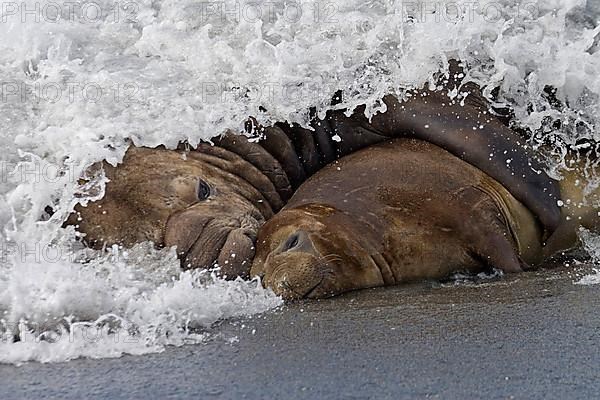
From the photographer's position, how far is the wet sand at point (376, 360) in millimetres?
3320

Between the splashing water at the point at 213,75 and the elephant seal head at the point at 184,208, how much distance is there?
0.36ft

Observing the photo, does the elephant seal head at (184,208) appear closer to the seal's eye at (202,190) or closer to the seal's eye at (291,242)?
the seal's eye at (202,190)

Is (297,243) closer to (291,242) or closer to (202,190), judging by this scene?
(291,242)

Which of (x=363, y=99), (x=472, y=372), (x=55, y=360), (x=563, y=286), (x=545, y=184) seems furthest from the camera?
(x=363, y=99)

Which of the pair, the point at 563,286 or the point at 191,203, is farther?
the point at 191,203

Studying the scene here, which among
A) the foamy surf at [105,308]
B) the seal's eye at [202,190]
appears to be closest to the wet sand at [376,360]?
the foamy surf at [105,308]

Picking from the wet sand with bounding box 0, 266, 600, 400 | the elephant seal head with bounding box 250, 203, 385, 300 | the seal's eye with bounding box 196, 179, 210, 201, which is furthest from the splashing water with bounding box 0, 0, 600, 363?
the wet sand with bounding box 0, 266, 600, 400

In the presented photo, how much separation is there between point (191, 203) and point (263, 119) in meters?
0.75

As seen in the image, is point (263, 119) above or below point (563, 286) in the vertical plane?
above

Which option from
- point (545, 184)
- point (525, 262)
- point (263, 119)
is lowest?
point (525, 262)

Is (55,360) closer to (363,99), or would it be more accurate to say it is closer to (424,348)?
(424,348)

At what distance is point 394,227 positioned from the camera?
17.9 ft

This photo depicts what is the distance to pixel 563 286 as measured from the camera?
4.80 m

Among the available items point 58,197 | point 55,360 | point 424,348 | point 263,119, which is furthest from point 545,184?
point 55,360
